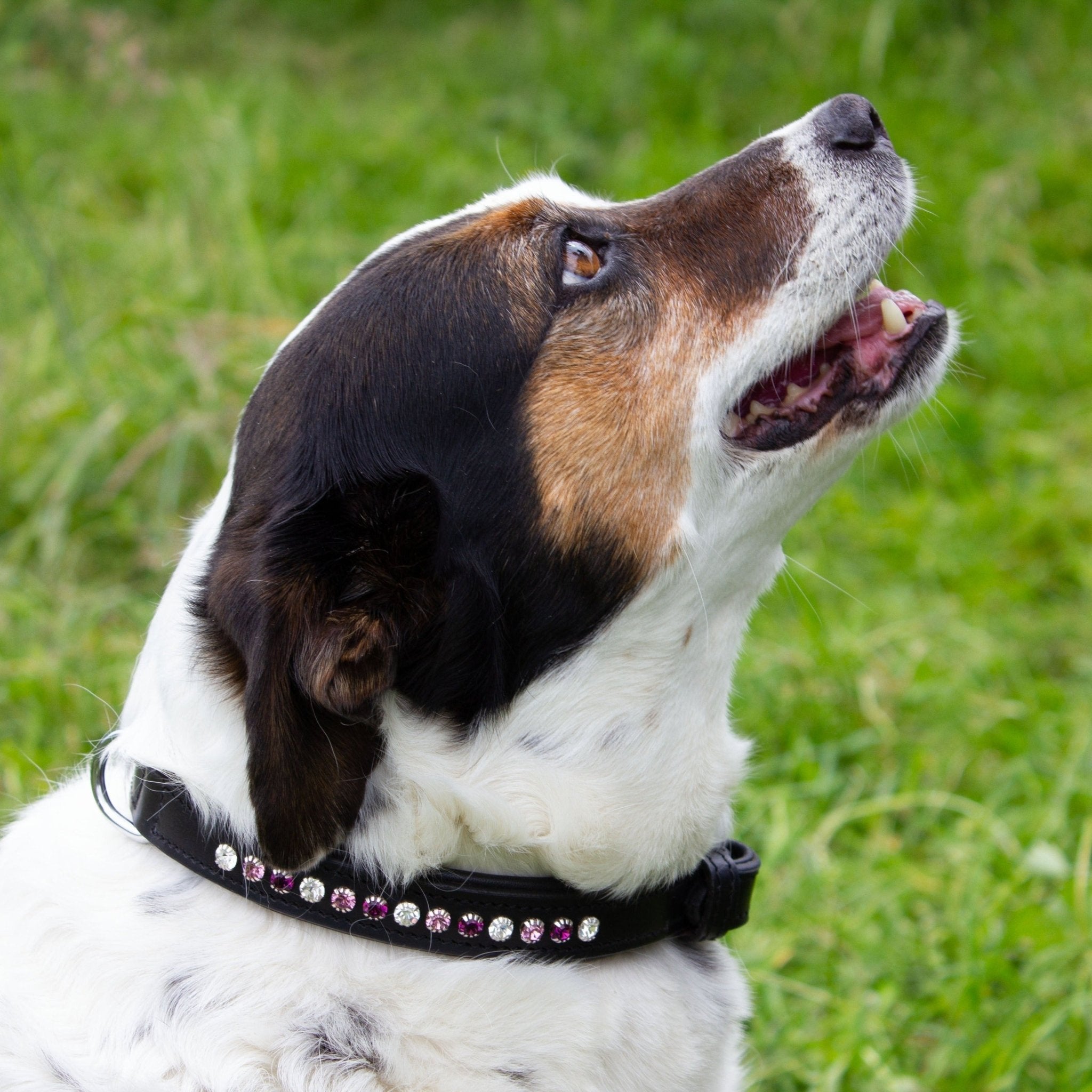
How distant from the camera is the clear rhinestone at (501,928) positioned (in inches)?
76.5

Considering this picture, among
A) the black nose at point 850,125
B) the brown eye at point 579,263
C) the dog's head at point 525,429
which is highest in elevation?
the black nose at point 850,125

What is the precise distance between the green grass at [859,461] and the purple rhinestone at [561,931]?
3.14ft

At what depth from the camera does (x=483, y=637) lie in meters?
2.02

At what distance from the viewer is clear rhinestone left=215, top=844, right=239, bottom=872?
192 centimetres

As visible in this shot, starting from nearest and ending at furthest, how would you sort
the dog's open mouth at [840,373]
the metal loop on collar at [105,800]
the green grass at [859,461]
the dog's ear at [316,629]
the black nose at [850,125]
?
1. the dog's ear at [316,629]
2. the metal loop on collar at [105,800]
3. the dog's open mouth at [840,373]
4. the black nose at [850,125]
5. the green grass at [859,461]

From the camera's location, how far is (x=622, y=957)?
6.74 feet

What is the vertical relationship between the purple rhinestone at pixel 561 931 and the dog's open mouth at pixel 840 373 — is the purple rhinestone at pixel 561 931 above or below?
below

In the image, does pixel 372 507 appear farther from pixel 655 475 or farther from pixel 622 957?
pixel 622 957

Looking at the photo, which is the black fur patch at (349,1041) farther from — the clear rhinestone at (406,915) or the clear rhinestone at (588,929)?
the clear rhinestone at (588,929)

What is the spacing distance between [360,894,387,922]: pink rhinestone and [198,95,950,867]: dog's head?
0.37 ft

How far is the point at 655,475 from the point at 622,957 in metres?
0.77

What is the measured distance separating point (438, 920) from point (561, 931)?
20 centimetres

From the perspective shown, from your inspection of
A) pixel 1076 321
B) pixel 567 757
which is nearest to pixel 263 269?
pixel 1076 321

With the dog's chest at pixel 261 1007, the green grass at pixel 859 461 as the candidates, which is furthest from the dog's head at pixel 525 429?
the green grass at pixel 859 461
